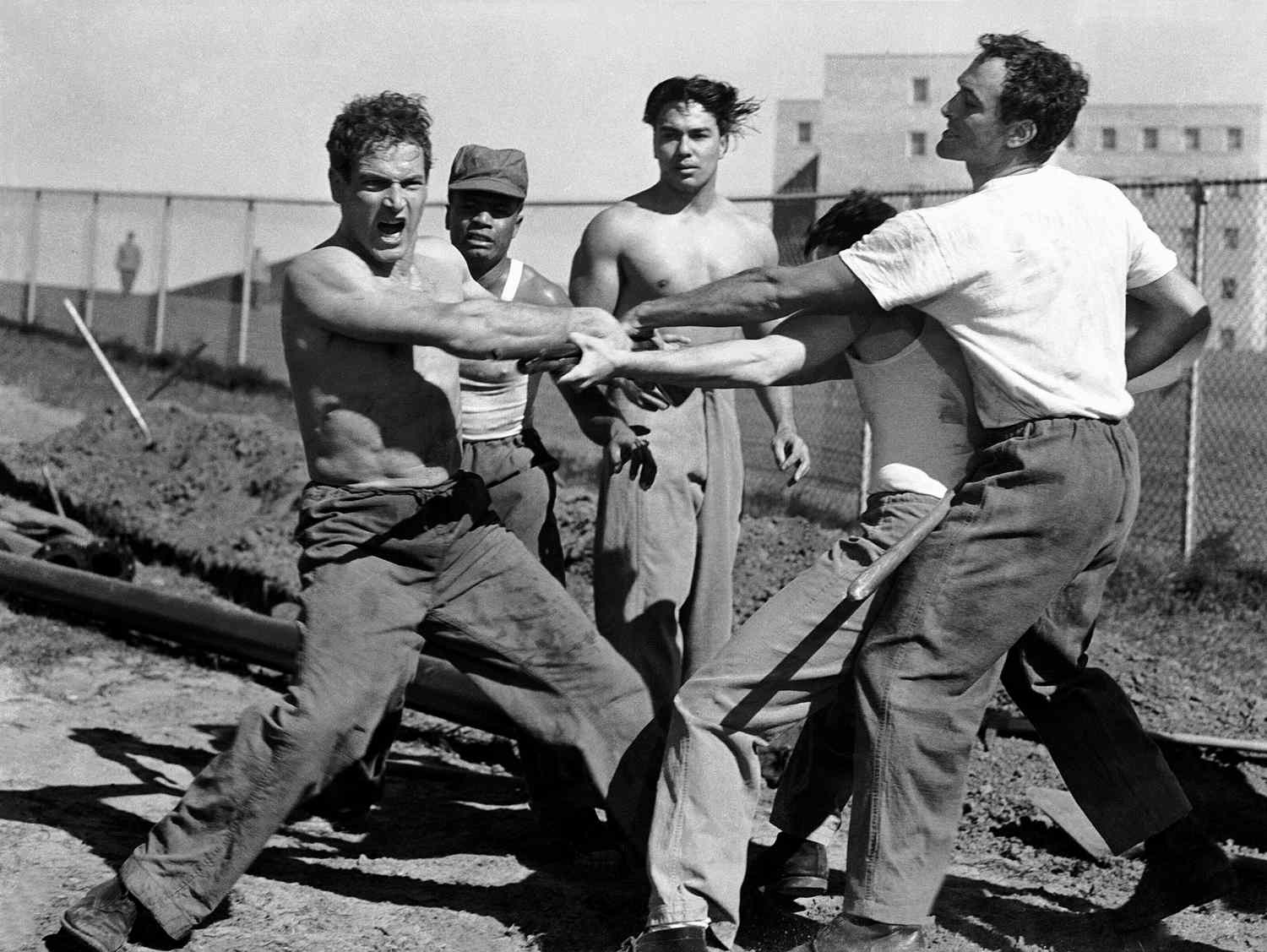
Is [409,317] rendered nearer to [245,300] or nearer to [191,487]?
[191,487]

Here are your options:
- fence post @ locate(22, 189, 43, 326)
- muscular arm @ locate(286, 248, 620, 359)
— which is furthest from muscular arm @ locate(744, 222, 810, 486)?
fence post @ locate(22, 189, 43, 326)

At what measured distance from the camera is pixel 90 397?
49.9 ft

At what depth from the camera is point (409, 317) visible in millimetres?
4203

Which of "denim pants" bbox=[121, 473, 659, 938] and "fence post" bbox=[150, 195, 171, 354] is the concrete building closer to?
"fence post" bbox=[150, 195, 171, 354]

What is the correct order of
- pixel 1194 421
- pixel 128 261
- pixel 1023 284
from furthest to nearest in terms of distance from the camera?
pixel 128 261, pixel 1194 421, pixel 1023 284

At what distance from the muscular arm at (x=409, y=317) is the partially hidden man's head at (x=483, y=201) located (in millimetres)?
1283

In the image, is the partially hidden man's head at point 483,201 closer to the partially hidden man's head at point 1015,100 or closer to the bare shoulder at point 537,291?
the bare shoulder at point 537,291

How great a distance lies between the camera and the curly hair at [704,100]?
17.7ft

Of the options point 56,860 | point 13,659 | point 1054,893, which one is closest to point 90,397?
point 13,659

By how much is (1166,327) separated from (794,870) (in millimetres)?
1790

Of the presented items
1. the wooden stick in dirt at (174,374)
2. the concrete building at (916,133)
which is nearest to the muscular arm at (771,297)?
the wooden stick in dirt at (174,374)

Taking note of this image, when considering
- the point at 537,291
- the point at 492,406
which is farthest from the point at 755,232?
the point at 492,406

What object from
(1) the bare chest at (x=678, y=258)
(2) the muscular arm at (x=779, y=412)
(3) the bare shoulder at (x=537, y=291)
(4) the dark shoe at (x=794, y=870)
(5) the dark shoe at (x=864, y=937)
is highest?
(1) the bare chest at (x=678, y=258)

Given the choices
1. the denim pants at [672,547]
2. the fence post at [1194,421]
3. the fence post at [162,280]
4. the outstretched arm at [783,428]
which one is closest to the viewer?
the denim pants at [672,547]
